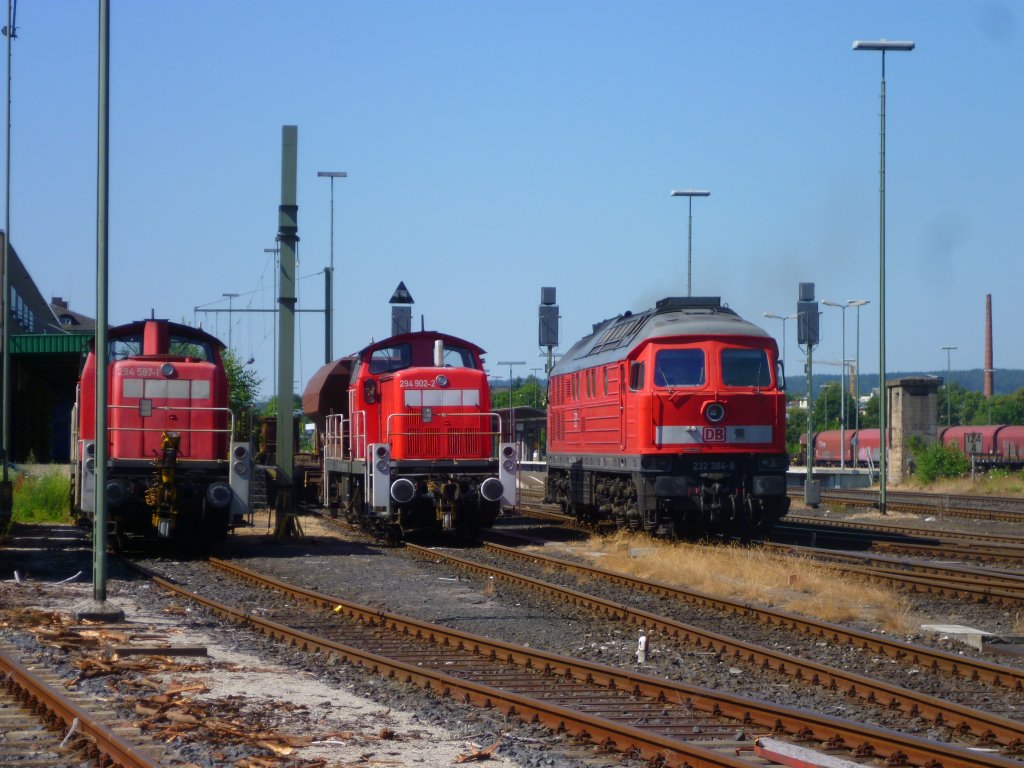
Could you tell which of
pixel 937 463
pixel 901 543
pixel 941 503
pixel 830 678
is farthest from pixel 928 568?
pixel 937 463

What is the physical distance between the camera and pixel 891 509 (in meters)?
31.3

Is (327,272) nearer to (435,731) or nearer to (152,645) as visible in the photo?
(152,645)

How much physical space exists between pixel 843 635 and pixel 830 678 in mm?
2106

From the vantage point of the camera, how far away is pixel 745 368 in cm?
2033

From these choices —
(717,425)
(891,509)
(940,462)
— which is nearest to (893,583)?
(717,425)

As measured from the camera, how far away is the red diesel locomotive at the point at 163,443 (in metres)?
18.5

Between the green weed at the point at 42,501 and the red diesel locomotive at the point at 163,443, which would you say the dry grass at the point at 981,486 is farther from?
the red diesel locomotive at the point at 163,443

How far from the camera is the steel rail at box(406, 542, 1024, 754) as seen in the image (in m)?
7.67

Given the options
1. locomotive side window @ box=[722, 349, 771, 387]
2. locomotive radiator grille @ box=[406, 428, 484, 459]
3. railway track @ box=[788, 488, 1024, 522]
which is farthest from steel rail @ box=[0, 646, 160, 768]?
railway track @ box=[788, 488, 1024, 522]

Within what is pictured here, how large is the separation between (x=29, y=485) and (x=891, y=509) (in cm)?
2069

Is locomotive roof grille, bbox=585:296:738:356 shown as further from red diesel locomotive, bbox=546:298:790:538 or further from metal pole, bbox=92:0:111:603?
metal pole, bbox=92:0:111:603

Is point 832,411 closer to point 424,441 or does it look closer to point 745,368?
point 745,368

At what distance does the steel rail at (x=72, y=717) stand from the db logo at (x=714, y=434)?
41.0ft

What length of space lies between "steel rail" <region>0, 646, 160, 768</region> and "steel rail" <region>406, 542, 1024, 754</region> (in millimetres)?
4923
